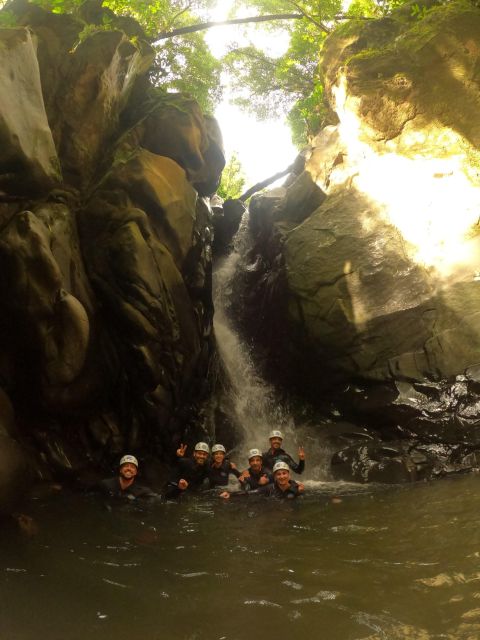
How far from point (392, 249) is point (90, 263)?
7.88 metres

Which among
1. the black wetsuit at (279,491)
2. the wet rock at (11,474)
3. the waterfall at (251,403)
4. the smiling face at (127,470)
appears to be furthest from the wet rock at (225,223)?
the wet rock at (11,474)

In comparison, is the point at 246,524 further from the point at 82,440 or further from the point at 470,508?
the point at 82,440

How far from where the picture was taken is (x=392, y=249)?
1258cm

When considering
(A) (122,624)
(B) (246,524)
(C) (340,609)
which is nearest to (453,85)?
(B) (246,524)

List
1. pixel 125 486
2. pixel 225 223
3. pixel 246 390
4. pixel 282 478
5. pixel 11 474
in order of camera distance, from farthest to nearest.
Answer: pixel 225 223 → pixel 246 390 → pixel 282 478 → pixel 125 486 → pixel 11 474

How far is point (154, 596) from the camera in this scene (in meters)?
4.17

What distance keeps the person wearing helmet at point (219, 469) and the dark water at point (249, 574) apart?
2.37m

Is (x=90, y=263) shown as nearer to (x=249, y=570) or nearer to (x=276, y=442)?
(x=276, y=442)

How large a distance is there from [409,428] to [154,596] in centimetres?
782

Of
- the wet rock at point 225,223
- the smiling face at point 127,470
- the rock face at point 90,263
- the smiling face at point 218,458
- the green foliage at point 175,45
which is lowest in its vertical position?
the smiling face at point 218,458

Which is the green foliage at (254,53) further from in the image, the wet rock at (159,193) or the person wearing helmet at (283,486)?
the person wearing helmet at (283,486)

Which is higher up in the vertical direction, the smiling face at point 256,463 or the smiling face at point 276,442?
the smiling face at point 276,442

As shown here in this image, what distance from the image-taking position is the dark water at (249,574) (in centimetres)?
357

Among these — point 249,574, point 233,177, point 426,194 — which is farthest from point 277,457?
point 233,177
